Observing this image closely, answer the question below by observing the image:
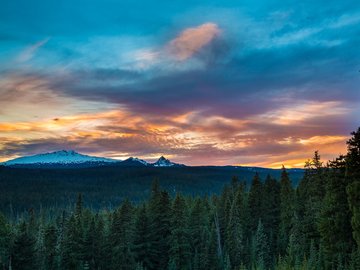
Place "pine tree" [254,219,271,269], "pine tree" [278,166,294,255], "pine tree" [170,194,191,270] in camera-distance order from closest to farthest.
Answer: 1. "pine tree" [254,219,271,269]
2. "pine tree" [170,194,191,270]
3. "pine tree" [278,166,294,255]

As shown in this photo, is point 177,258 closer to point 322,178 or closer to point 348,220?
point 322,178

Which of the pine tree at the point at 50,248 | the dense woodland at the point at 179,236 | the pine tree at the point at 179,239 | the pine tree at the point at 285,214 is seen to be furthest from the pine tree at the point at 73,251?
the pine tree at the point at 285,214

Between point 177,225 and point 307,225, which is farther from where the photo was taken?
point 177,225

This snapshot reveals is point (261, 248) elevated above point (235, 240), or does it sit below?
below

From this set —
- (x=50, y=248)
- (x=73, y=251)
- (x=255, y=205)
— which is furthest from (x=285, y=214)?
(x=50, y=248)

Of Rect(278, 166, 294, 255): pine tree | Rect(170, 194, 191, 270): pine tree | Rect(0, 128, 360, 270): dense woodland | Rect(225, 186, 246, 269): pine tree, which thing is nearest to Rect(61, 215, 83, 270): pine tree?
Rect(0, 128, 360, 270): dense woodland

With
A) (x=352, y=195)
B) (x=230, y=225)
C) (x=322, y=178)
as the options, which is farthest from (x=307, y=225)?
(x=230, y=225)

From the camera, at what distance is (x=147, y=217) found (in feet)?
194

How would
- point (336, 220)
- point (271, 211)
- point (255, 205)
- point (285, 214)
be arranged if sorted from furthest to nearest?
point (255, 205)
point (271, 211)
point (285, 214)
point (336, 220)

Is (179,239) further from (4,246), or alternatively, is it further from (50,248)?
(4,246)

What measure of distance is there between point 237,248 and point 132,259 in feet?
52.5

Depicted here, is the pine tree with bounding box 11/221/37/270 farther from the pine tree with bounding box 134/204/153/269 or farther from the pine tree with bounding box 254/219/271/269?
the pine tree with bounding box 254/219/271/269

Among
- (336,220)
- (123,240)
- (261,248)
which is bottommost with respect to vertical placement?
(261,248)

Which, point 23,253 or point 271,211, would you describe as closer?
point 23,253
